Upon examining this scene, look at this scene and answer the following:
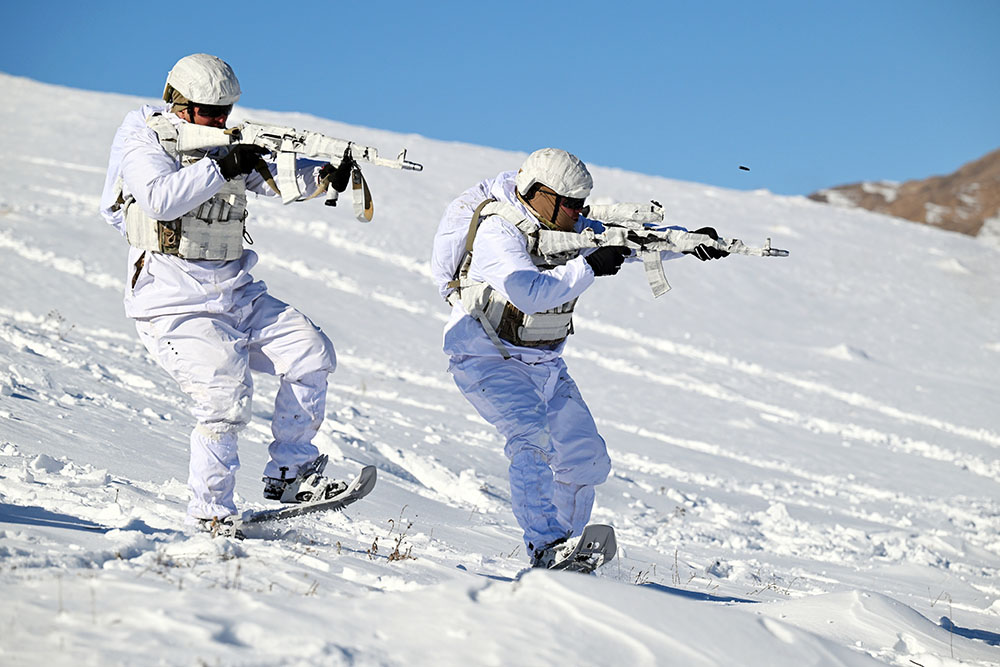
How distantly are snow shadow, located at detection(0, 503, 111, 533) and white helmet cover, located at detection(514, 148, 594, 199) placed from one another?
2524 millimetres

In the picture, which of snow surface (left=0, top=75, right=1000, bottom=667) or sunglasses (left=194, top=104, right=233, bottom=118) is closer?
snow surface (left=0, top=75, right=1000, bottom=667)

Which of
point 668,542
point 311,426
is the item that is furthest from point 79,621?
point 668,542

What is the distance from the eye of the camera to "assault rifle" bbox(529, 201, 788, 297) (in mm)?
4984

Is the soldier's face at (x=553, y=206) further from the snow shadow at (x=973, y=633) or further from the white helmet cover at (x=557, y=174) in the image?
the snow shadow at (x=973, y=633)

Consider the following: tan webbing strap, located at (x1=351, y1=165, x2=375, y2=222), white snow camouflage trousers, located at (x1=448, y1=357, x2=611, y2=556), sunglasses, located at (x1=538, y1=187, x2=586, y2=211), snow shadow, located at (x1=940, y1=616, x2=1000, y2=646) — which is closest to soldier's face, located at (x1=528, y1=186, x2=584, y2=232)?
sunglasses, located at (x1=538, y1=187, x2=586, y2=211)

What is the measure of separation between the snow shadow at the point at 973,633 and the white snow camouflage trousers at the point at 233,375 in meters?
3.24

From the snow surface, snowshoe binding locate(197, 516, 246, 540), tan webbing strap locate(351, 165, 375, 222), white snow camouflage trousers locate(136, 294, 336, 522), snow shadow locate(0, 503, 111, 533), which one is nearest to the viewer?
the snow surface

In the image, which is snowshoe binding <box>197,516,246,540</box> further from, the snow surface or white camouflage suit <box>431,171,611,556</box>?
white camouflage suit <box>431,171,611,556</box>

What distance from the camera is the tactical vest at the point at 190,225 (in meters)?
4.49

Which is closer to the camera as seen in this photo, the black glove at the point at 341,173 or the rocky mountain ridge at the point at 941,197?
the black glove at the point at 341,173

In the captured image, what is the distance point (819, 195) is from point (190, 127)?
54.4 m

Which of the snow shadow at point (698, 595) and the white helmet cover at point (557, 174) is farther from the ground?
the white helmet cover at point (557, 174)

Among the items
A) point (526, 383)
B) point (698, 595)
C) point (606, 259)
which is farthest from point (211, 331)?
point (698, 595)

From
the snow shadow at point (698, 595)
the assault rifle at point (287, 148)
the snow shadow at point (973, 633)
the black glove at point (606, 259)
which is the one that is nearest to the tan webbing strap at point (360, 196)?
the assault rifle at point (287, 148)
